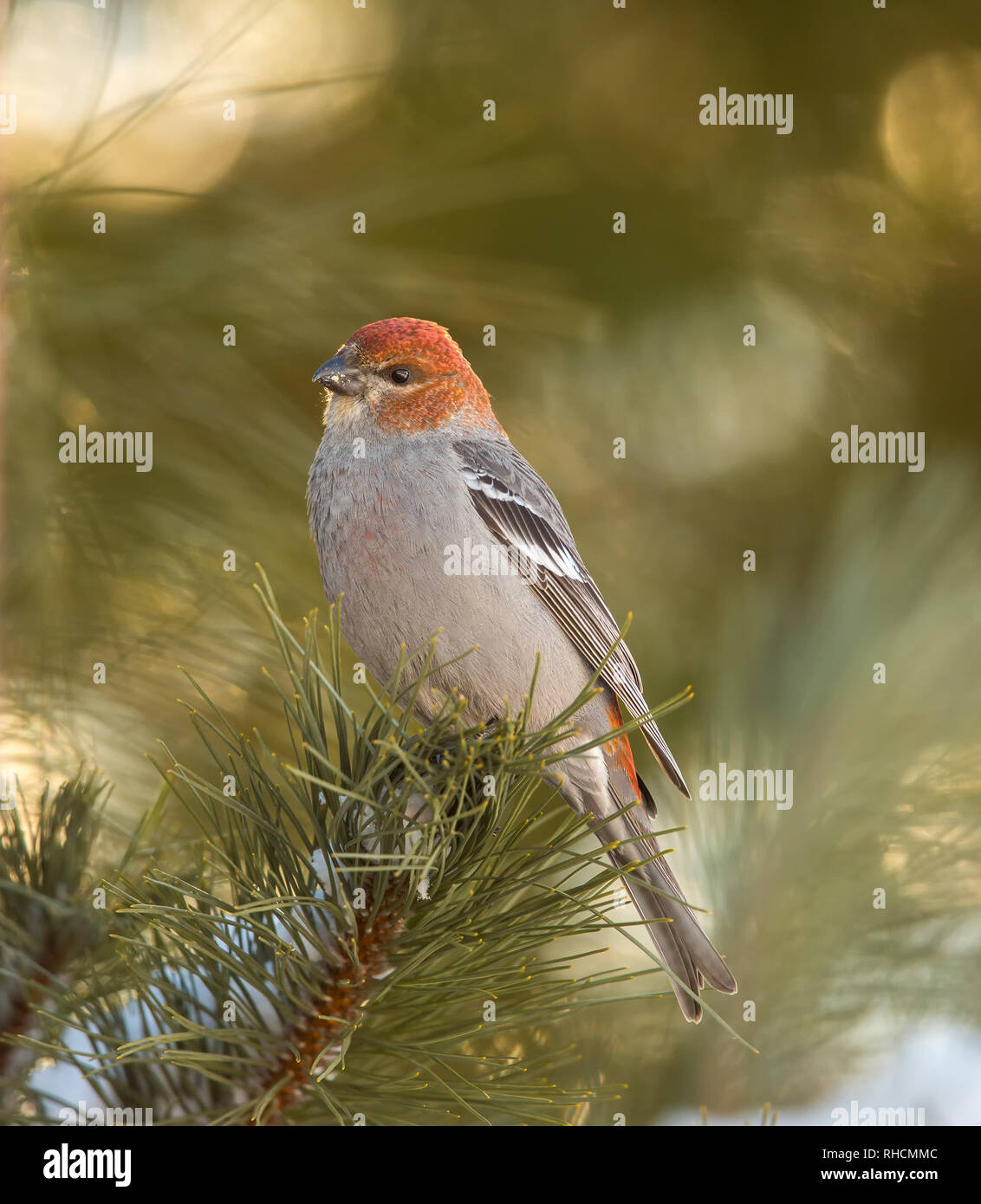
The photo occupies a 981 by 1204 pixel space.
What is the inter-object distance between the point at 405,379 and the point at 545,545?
2.14 ft

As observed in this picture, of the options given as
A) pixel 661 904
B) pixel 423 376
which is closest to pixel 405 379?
pixel 423 376

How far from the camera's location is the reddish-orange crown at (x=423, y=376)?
3.10 meters

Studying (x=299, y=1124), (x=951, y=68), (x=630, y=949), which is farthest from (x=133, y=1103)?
(x=951, y=68)

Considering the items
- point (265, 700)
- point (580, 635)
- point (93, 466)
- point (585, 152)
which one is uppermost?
point (585, 152)

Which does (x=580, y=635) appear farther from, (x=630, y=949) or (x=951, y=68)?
(x=951, y=68)

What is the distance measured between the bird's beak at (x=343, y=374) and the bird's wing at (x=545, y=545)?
334mm

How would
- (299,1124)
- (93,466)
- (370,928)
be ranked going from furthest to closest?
(93,466), (299,1124), (370,928)

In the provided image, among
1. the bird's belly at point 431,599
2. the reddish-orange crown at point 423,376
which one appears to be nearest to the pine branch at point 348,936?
the bird's belly at point 431,599

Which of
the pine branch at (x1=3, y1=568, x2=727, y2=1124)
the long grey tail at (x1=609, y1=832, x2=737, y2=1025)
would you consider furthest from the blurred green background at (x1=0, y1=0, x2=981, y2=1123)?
the pine branch at (x1=3, y1=568, x2=727, y2=1124)

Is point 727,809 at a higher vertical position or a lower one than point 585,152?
lower

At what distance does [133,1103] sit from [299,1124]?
32 cm

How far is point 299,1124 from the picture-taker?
83.1 inches

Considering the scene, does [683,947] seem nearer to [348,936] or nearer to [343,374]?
[348,936]

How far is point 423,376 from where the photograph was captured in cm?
325
